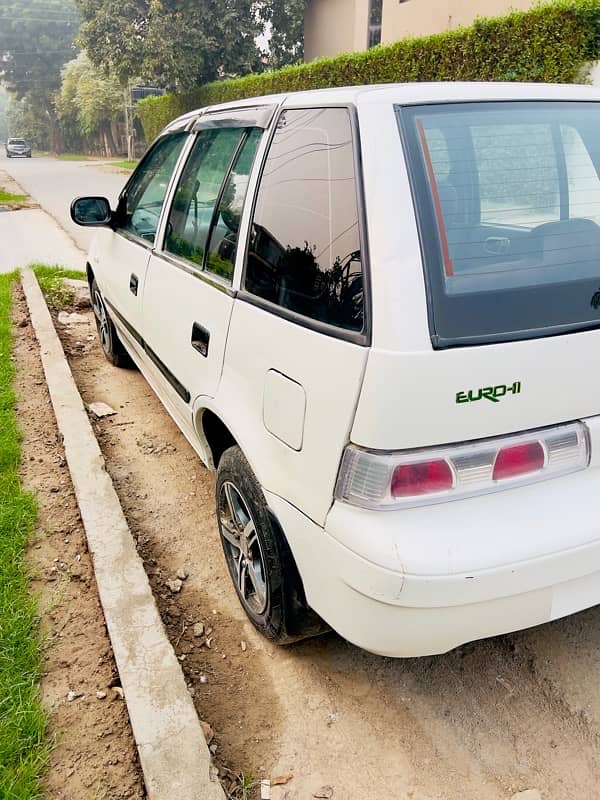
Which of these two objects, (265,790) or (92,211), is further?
(92,211)

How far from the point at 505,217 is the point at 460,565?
1.05 metres

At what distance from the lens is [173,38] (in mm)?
23594

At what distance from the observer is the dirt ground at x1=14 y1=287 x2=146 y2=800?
186 centimetres

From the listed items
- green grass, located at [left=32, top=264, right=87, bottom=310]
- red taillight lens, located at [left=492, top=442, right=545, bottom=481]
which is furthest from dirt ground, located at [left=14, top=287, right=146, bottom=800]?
green grass, located at [left=32, top=264, right=87, bottom=310]

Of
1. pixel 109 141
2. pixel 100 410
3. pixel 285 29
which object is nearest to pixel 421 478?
pixel 100 410

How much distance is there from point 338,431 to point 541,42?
998 cm

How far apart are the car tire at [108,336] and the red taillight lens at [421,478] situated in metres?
3.64

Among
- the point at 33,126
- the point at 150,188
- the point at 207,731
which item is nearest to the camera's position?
the point at 207,731

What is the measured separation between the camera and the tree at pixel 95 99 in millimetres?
45438

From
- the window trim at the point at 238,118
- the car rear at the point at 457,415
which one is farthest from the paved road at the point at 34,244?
Answer: the car rear at the point at 457,415

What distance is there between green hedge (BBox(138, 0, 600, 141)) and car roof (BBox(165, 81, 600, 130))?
8.21m

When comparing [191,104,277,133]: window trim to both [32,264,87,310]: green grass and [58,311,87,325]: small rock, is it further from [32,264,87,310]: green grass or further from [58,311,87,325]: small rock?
[32,264,87,310]: green grass

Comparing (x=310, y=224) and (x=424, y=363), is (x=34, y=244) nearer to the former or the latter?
(x=310, y=224)

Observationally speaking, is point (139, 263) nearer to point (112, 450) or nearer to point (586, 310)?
point (112, 450)
